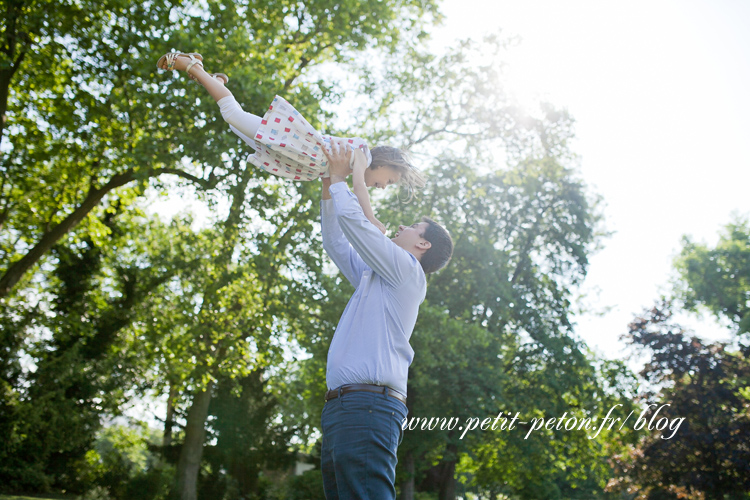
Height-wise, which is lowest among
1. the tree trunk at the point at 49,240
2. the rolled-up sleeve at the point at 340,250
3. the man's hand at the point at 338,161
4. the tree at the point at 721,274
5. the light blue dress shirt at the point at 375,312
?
the light blue dress shirt at the point at 375,312

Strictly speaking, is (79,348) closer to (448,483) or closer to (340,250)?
(448,483)

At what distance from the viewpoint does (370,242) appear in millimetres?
2646

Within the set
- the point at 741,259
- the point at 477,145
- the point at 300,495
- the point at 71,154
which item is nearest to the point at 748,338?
the point at 741,259

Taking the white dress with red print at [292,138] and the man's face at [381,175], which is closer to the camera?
the white dress with red print at [292,138]

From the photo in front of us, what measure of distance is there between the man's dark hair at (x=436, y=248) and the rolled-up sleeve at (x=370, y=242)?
1.32 ft

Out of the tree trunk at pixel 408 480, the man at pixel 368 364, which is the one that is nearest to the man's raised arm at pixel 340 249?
the man at pixel 368 364

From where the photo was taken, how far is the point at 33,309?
740 inches

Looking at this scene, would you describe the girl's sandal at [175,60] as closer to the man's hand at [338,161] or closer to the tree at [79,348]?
the man's hand at [338,161]

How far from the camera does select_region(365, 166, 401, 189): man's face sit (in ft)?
10.4

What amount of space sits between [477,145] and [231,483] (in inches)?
608

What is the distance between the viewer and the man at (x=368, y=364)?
7.81ft

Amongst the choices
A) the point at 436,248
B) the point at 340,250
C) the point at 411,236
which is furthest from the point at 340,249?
the point at 436,248

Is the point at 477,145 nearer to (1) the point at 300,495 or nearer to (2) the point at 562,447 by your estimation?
(2) the point at 562,447

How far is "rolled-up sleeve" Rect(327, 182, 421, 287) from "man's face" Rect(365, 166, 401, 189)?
0.46 m
